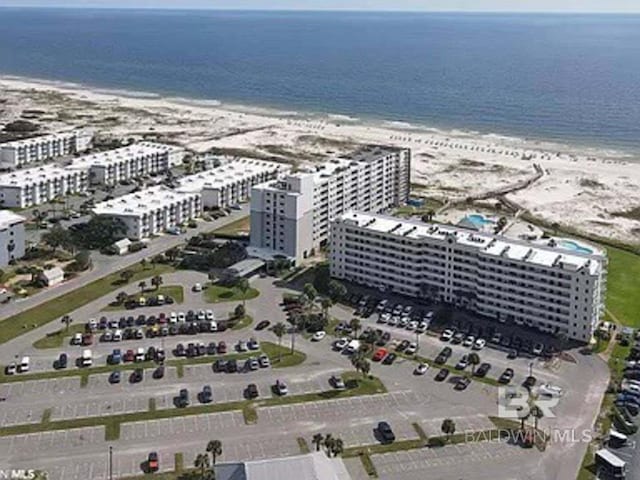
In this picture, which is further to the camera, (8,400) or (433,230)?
(433,230)

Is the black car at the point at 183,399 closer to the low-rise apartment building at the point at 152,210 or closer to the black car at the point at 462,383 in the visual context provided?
the black car at the point at 462,383

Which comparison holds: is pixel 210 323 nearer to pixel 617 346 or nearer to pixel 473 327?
pixel 473 327

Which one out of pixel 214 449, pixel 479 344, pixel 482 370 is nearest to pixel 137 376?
pixel 214 449

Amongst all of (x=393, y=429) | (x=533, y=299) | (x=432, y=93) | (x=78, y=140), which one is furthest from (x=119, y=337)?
(x=432, y=93)

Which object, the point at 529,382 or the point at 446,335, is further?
the point at 446,335

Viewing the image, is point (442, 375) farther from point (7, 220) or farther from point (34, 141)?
point (34, 141)
